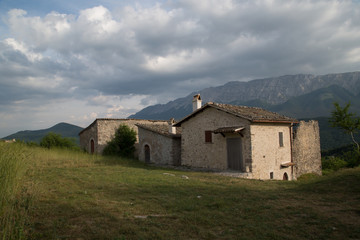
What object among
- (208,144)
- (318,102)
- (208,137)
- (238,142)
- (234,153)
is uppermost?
(318,102)

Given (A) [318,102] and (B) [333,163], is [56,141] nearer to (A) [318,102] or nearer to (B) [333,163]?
(B) [333,163]

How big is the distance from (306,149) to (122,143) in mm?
16563

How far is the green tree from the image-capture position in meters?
24.7

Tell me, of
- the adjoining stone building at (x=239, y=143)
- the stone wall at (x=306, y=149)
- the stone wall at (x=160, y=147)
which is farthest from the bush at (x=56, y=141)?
the stone wall at (x=306, y=149)

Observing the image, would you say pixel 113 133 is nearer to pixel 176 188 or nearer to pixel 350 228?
pixel 176 188

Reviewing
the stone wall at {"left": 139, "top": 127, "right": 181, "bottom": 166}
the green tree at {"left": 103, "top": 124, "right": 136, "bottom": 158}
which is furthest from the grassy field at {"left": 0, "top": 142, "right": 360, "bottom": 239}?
the green tree at {"left": 103, "top": 124, "right": 136, "bottom": 158}

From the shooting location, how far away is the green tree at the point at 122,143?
2473 cm

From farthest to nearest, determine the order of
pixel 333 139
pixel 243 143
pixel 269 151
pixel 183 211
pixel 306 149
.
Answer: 1. pixel 333 139
2. pixel 306 149
3. pixel 269 151
4. pixel 243 143
5. pixel 183 211

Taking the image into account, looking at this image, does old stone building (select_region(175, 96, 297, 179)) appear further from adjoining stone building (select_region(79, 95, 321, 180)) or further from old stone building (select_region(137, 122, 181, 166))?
old stone building (select_region(137, 122, 181, 166))

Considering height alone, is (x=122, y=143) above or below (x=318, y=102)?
below

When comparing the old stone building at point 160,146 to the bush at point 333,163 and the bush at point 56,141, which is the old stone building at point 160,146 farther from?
the bush at point 333,163

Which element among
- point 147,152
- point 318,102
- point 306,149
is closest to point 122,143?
point 147,152

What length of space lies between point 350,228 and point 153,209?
14.1ft

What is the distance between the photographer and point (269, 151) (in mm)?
15578
